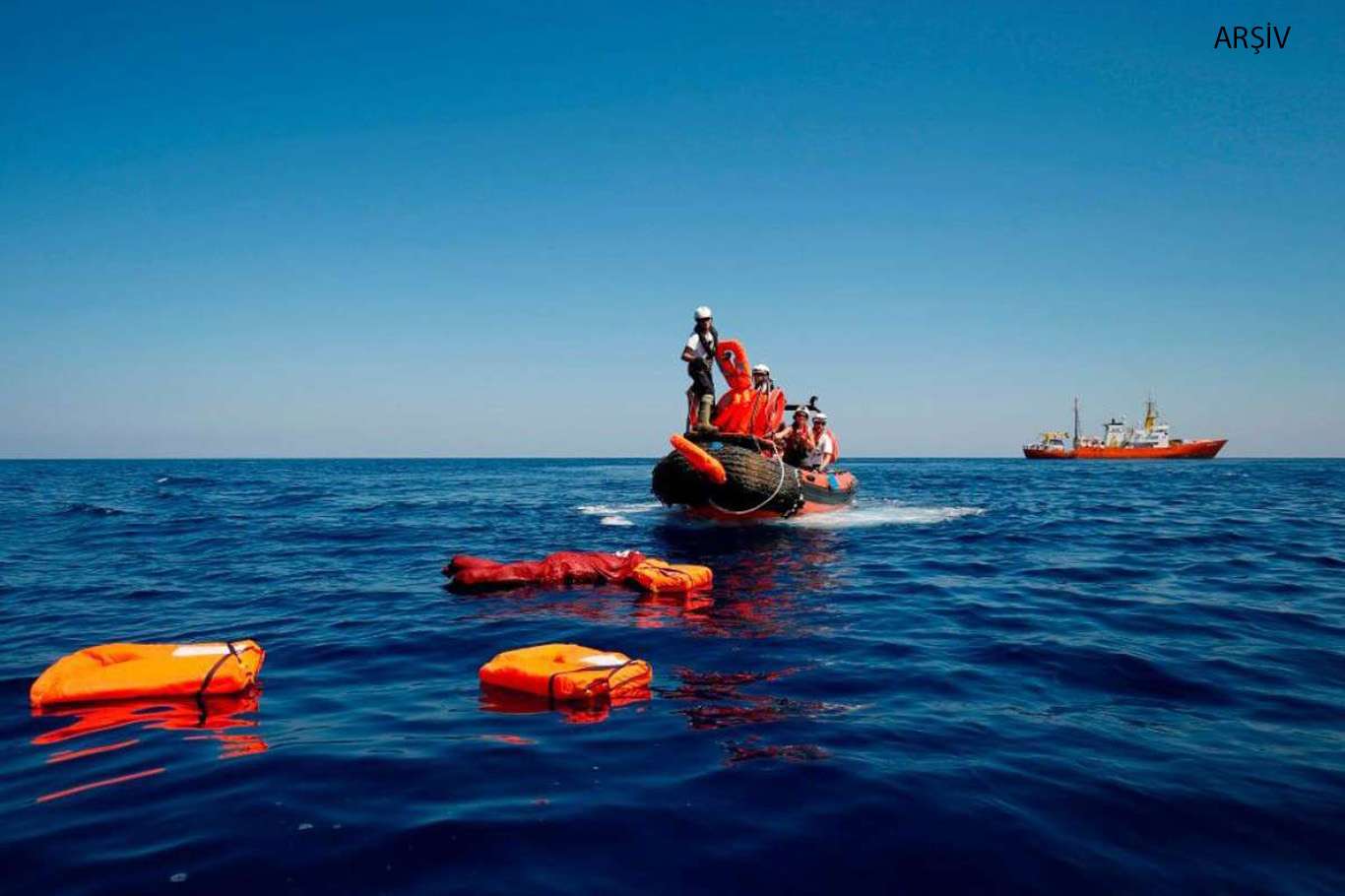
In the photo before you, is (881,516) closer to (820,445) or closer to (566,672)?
(820,445)

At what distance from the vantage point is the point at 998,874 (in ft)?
11.5

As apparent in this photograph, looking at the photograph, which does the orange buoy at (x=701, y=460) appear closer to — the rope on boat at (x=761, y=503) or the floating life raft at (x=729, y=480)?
the floating life raft at (x=729, y=480)

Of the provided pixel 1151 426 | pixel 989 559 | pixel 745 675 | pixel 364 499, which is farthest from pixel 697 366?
pixel 1151 426

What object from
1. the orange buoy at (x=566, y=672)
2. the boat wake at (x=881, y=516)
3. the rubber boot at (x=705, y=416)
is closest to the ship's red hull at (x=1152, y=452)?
the boat wake at (x=881, y=516)

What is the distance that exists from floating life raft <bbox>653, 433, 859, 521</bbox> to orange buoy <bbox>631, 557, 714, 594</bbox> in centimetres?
621

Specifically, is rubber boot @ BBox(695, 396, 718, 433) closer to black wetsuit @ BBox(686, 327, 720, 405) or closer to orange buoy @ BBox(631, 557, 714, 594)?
black wetsuit @ BBox(686, 327, 720, 405)

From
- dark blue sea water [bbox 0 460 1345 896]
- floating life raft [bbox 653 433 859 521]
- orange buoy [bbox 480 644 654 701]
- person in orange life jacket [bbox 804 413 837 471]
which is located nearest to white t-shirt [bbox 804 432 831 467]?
person in orange life jacket [bbox 804 413 837 471]

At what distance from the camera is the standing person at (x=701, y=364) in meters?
17.7

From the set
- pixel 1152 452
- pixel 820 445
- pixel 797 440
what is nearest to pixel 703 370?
pixel 797 440

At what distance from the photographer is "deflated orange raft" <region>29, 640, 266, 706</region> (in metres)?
5.89

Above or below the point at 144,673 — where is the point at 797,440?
above

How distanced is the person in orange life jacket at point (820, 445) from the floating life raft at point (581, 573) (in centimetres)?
1221

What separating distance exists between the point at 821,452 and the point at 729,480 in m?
6.85

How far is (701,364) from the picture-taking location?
1802 cm
